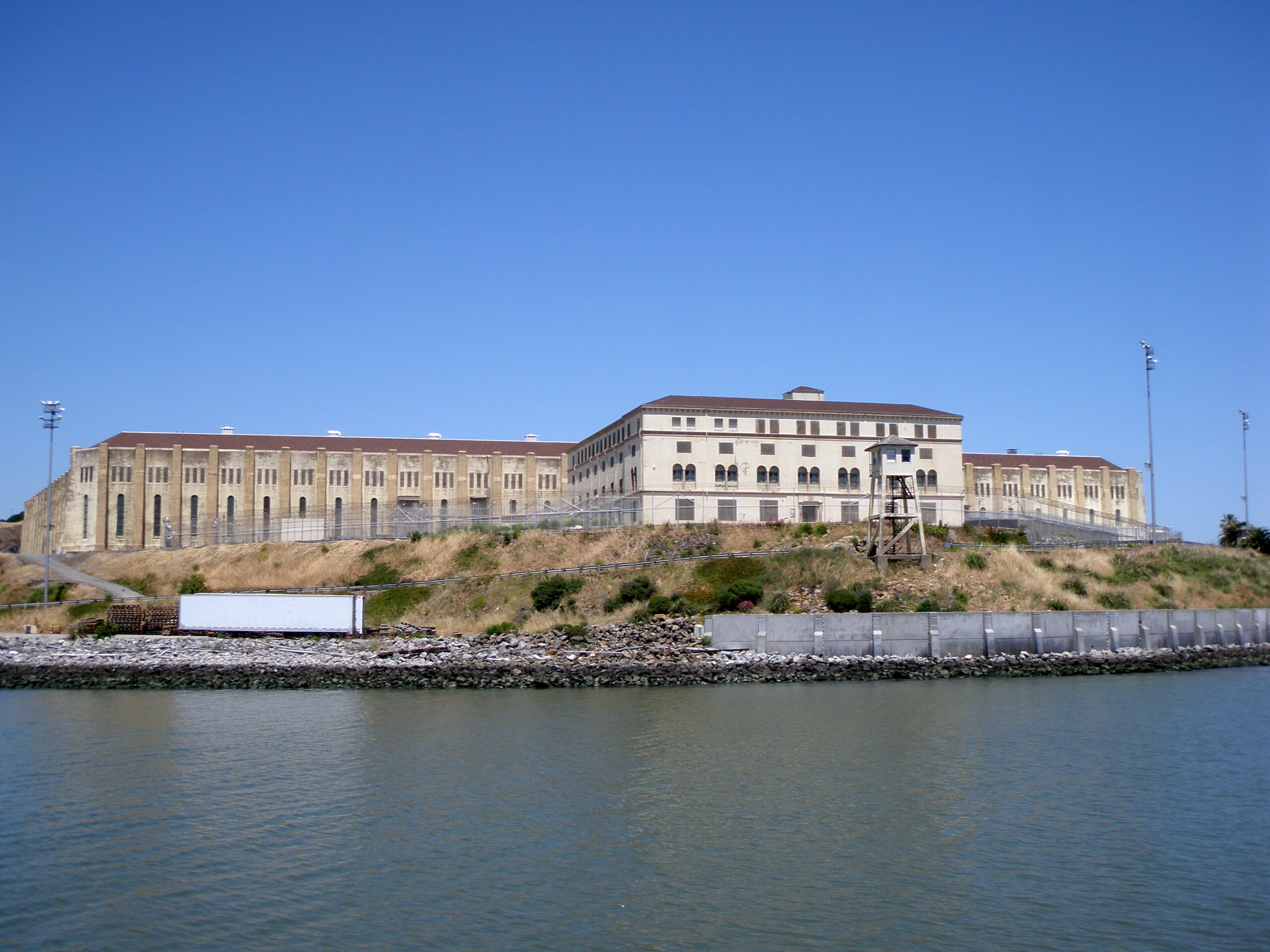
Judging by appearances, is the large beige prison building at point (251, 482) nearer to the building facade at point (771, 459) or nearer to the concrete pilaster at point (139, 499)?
the concrete pilaster at point (139, 499)

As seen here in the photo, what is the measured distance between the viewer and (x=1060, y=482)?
106188 mm

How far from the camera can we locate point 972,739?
28.9m

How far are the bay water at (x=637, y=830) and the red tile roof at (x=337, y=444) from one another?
6714 centimetres

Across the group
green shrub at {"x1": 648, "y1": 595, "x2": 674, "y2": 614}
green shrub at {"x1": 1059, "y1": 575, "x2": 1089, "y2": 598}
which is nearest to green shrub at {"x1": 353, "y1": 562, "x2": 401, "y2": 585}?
green shrub at {"x1": 648, "y1": 595, "x2": 674, "y2": 614}

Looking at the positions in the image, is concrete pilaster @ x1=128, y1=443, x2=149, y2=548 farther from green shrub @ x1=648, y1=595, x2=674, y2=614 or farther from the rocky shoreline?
green shrub @ x1=648, y1=595, x2=674, y2=614

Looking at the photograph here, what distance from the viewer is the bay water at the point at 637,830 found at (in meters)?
15.2

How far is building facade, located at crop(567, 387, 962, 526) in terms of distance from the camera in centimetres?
6825

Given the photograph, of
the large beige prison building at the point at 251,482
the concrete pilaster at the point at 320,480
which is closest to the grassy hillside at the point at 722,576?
the large beige prison building at the point at 251,482

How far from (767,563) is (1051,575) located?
47.8 feet

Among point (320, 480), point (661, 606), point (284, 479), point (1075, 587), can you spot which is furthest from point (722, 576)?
point (284, 479)

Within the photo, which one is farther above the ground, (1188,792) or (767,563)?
(767,563)

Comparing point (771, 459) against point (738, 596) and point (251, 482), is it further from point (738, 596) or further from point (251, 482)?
point (251, 482)

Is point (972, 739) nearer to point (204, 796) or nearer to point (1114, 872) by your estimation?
point (1114, 872)

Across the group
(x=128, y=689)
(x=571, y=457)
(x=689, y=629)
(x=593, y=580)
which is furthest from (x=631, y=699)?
(x=571, y=457)
